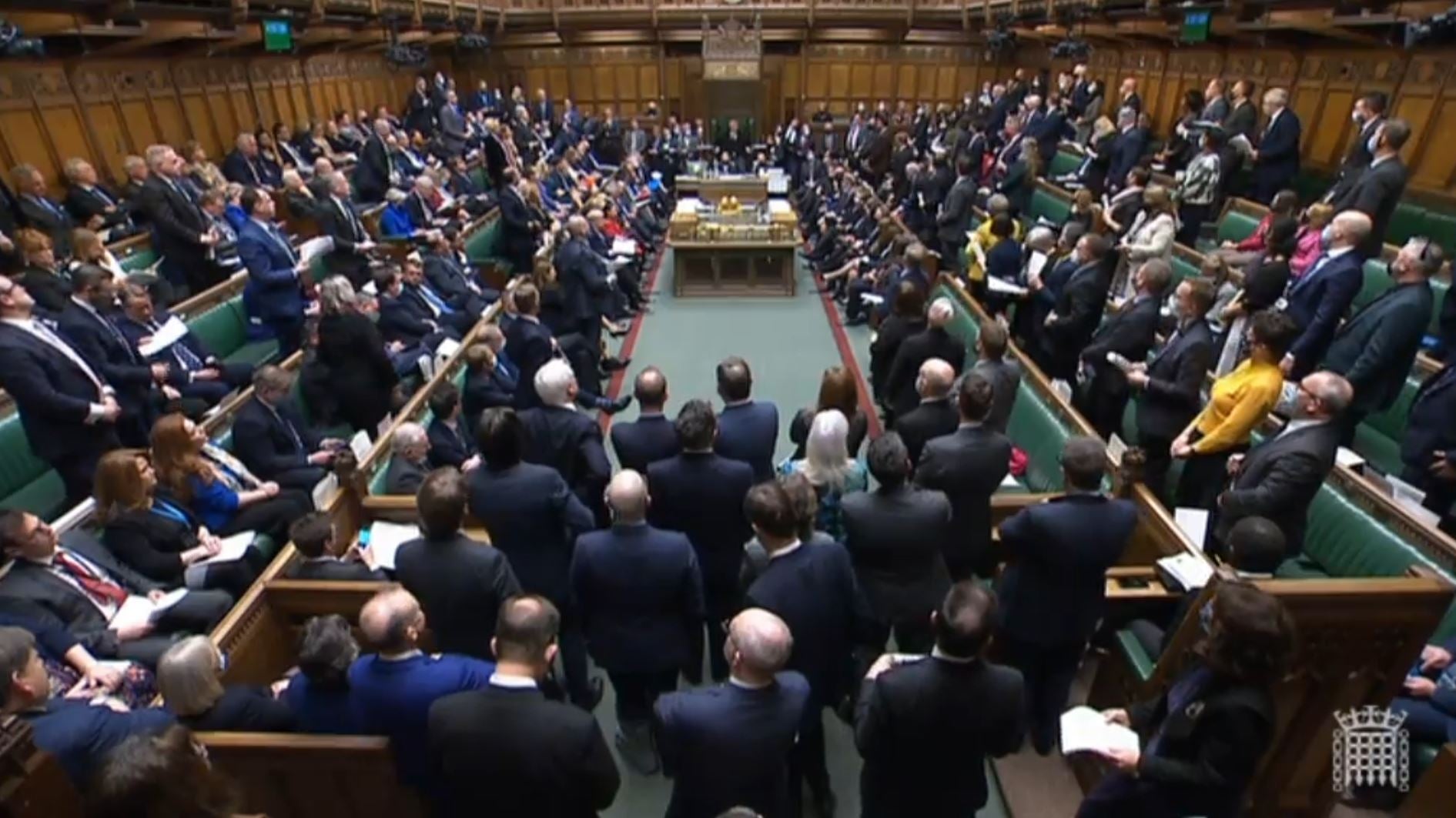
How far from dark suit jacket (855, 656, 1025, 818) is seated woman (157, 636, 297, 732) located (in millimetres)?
1619

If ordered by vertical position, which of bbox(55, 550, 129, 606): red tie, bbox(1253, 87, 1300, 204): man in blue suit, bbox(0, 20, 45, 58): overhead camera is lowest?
bbox(55, 550, 129, 606): red tie

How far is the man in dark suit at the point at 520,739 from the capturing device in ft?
6.43

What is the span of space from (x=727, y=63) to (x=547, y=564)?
673 inches

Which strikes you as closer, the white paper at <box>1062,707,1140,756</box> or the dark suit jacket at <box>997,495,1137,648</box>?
the white paper at <box>1062,707,1140,756</box>

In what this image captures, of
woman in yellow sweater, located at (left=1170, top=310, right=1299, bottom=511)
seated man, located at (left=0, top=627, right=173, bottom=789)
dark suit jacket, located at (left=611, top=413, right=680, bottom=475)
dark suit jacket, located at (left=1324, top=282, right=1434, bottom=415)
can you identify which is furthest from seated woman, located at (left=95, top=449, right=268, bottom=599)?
dark suit jacket, located at (left=1324, top=282, right=1434, bottom=415)

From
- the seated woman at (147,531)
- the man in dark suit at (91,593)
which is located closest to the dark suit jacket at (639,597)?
the man in dark suit at (91,593)

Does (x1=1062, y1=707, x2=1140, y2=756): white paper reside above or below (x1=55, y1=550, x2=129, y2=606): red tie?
above

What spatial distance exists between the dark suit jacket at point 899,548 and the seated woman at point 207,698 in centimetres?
182

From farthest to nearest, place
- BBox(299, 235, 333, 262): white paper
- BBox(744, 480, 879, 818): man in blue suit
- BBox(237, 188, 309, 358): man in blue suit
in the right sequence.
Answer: BBox(299, 235, 333, 262): white paper → BBox(237, 188, 309, 358): man in blue suit → BBox(744, 480, 879, 818): man in blue suit

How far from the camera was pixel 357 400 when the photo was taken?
4895 mm

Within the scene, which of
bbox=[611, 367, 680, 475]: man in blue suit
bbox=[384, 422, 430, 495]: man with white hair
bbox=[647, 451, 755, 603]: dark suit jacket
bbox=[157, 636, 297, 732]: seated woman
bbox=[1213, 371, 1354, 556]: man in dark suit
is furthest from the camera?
bbox=[384, 422, 430, 495]: man with white hair

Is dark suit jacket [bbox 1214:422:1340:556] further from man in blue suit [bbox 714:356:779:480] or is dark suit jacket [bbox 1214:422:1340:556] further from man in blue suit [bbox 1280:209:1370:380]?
man in blue suit [bbox 714:356:779:480]

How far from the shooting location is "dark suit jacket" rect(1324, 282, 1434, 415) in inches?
148

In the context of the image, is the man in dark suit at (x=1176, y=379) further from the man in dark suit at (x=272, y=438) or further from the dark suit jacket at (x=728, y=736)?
the man in dark suit at (x=272, y=438)
